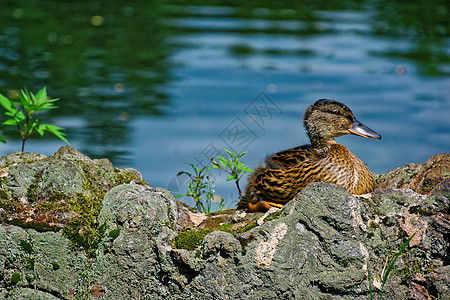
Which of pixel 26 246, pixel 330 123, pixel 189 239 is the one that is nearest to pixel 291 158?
pixel 330 123

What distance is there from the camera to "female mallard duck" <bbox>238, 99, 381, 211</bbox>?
14.3ft

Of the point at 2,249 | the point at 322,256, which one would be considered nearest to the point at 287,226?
the point at 322,256

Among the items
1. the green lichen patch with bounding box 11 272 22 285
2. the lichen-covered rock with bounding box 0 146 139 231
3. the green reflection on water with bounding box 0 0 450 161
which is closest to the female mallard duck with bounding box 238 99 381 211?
the lichen-covered rock with bounding box 0 146 139 231

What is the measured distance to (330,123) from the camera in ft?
15.4

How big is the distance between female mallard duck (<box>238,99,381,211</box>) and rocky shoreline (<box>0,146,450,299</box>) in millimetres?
381

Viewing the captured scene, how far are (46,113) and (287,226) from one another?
8451 millimetres

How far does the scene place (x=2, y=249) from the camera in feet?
12.9

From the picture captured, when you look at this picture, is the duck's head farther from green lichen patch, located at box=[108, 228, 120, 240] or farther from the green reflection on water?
the green reflection on water

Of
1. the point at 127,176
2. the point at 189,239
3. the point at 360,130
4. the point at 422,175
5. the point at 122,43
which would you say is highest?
the point at 122,43

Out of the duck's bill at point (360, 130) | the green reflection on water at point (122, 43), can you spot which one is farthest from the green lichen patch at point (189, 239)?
the green reflection on water at point (122, 43)

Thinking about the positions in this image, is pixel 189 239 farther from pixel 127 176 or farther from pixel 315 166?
pixel 315 166

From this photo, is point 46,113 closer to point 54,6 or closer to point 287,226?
point 287,226

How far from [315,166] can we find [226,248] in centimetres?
106

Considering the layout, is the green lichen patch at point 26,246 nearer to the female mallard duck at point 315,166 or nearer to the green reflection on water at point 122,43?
the female mallard duck at point 315,166
